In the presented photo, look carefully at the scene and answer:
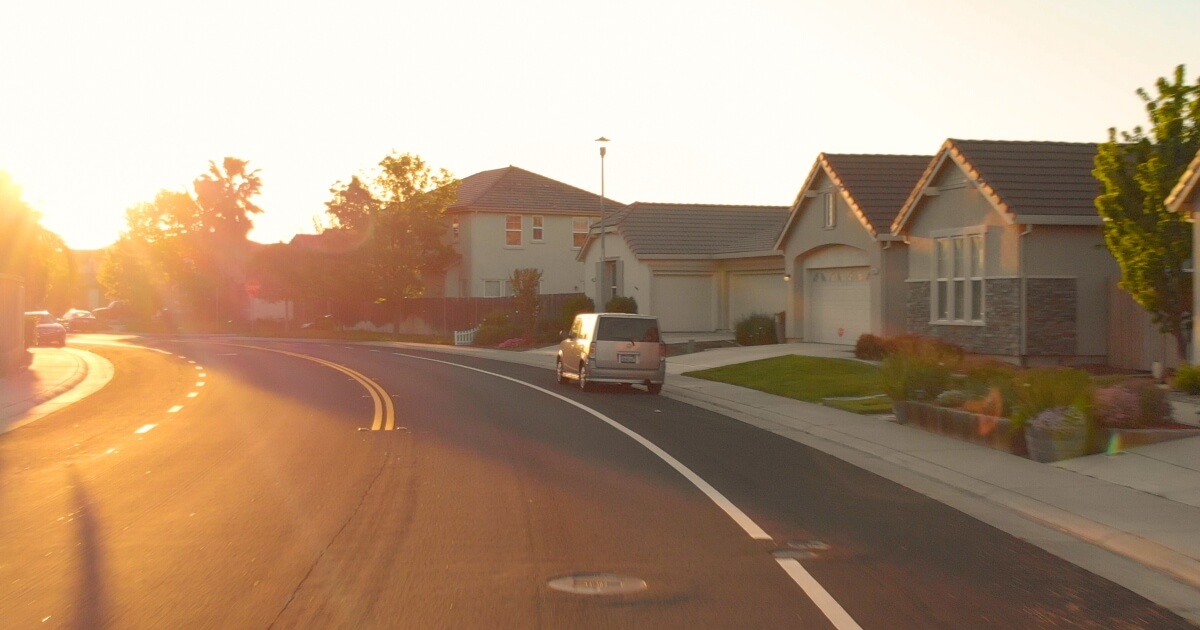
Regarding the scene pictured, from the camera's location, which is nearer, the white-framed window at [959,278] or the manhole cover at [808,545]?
the manhole cover at [808,545]

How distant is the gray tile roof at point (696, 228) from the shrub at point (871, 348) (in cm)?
1438

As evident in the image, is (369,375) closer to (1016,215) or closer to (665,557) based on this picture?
(1016,215)

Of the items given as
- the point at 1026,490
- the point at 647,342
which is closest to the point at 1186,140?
the point at 647,342

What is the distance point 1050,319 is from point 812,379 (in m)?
5.50

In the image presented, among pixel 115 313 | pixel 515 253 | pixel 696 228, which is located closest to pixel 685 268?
pixel 696 228

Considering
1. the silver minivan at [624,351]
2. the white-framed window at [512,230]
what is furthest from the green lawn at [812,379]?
the white-framed window at [512,230]

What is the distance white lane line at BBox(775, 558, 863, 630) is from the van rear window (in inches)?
644

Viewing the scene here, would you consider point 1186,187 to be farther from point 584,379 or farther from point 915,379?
point 584,379

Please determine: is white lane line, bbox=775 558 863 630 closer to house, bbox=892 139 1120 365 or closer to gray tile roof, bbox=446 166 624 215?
house, bbox=892 139 1120 365

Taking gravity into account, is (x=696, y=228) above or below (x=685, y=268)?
above

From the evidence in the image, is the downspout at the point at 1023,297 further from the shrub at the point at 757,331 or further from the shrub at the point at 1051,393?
the shrub at the point at 757,331

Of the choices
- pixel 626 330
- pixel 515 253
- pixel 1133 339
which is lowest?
pixel 1133 339

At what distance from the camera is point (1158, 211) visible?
73.2 feet

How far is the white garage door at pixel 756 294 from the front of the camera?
1721 inches
